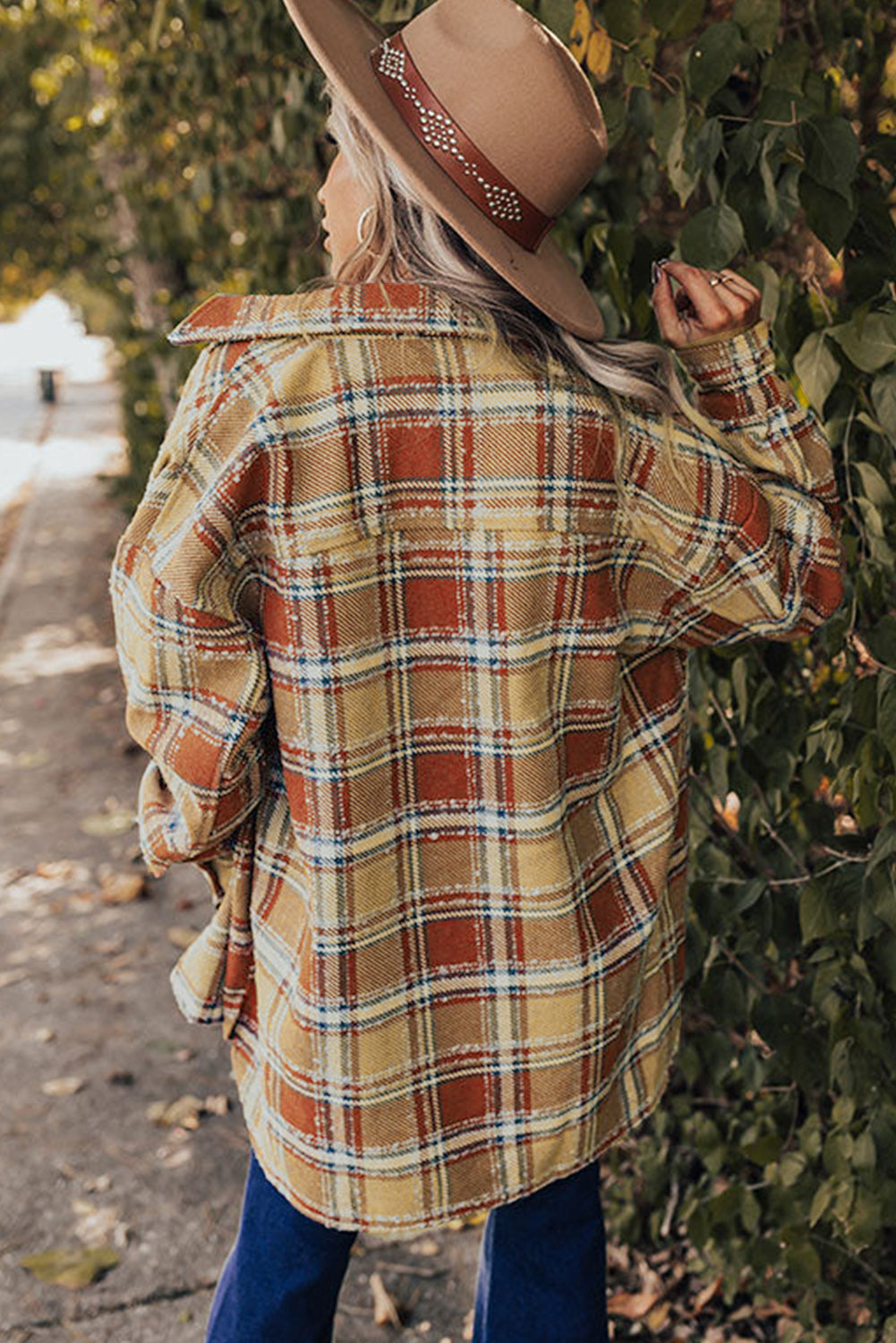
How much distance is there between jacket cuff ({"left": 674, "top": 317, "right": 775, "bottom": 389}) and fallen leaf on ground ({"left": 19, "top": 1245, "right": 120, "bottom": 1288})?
2017mm

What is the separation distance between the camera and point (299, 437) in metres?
1.41

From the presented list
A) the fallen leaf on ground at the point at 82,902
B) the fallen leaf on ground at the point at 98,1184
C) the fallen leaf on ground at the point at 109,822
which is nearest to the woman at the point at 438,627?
the fallen leaf on ground at the point at 98,1184

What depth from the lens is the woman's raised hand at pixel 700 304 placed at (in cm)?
160

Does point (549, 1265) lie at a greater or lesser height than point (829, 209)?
lesser

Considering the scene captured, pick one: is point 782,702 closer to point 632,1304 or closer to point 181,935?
point 632,1304

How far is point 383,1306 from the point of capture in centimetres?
251

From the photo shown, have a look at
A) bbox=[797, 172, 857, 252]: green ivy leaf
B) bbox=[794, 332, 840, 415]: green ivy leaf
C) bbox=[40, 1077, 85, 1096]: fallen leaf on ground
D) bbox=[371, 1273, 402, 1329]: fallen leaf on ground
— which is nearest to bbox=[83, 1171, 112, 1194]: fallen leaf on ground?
bbox=[40, 1077, 85, 1096]: fallen leaf on ground

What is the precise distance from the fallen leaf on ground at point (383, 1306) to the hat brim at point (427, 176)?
6.05 ft

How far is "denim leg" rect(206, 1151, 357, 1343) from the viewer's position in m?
1.71

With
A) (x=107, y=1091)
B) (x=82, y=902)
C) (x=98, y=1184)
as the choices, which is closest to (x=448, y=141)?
(x=98, y=1184)

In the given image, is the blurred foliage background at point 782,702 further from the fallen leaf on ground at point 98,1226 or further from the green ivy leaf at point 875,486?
the fallen leaf on ground at point 98,1226

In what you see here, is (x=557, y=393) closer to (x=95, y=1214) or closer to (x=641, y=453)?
(x=641, y=453)

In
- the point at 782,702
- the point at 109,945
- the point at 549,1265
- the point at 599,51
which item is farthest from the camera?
the point at 109,945

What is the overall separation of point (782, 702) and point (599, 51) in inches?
39.3
